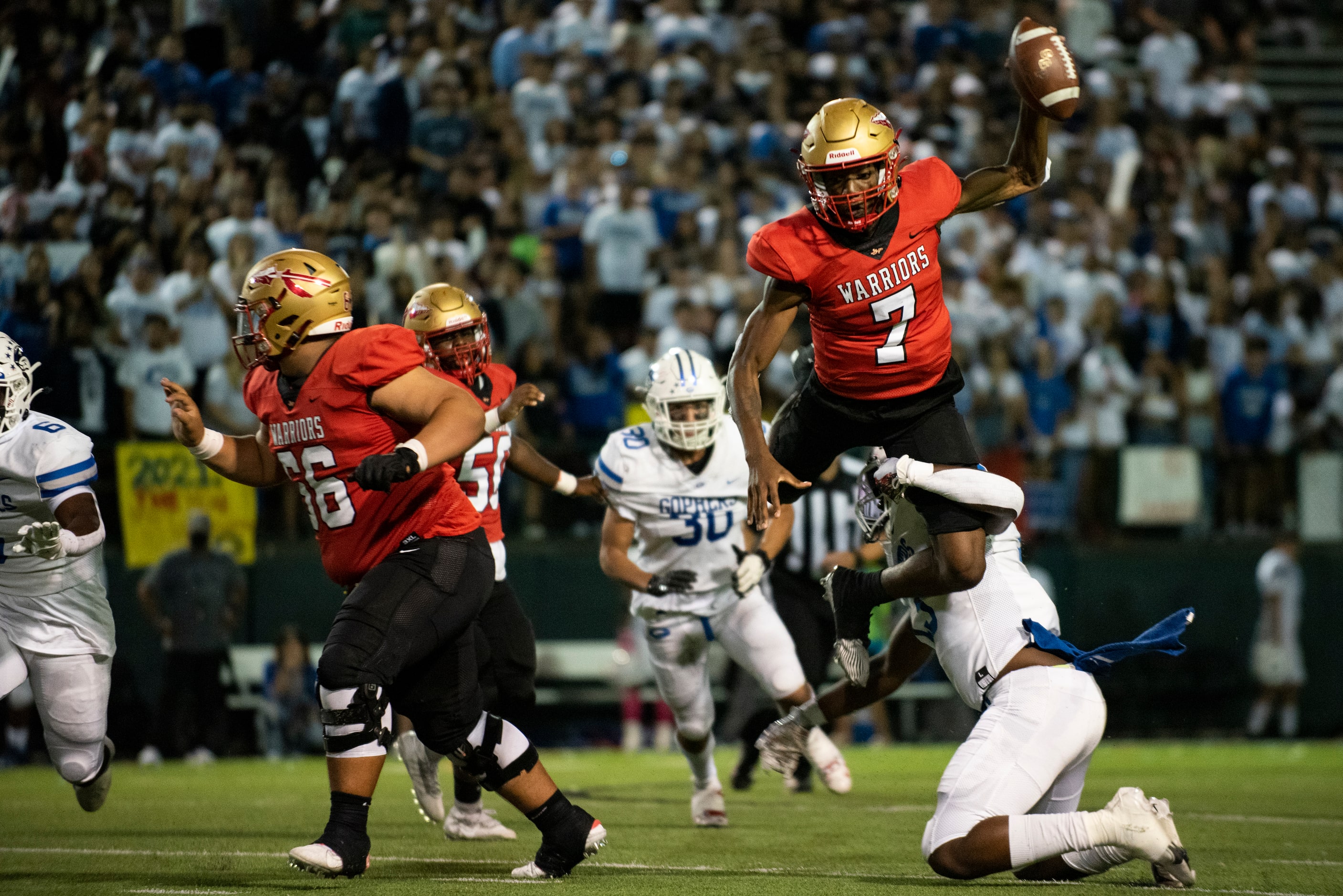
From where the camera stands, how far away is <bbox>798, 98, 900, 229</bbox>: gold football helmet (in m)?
5.38

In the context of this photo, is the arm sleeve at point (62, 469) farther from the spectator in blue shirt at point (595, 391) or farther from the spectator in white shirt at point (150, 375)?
the spectator in blue shirt at point (595, 391)

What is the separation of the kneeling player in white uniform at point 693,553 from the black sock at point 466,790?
3.61 feet

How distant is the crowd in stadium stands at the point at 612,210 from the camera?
11.5 meters

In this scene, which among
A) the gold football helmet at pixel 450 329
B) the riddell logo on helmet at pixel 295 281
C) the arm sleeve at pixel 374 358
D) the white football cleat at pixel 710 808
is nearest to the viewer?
the arm sleeve at pixel 374 358

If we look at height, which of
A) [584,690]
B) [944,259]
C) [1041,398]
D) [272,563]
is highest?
[944,259]

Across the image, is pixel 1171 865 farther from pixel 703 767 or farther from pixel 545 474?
pixel 545 474

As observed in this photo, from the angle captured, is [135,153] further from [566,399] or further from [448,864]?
[448,864]

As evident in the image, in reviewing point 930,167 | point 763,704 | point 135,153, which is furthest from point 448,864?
point 135,153

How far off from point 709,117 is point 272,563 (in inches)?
235

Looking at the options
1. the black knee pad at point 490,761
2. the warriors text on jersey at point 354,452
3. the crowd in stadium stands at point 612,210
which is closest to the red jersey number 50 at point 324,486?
the warriors text on jersey at point 354,452

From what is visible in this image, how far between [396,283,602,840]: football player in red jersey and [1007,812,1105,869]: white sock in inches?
105

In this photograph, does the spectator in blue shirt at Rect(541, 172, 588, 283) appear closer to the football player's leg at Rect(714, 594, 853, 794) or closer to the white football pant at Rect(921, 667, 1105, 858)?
the football player's leg at Rect(714, 594, 853, 794)

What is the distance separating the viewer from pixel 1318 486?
12672 millimetres

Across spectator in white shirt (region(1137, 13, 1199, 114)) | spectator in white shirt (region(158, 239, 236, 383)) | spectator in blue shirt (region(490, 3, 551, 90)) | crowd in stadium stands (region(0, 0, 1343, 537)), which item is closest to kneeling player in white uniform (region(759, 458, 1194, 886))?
crowd in stadium stands (region(0, 0, 1343, 537))
